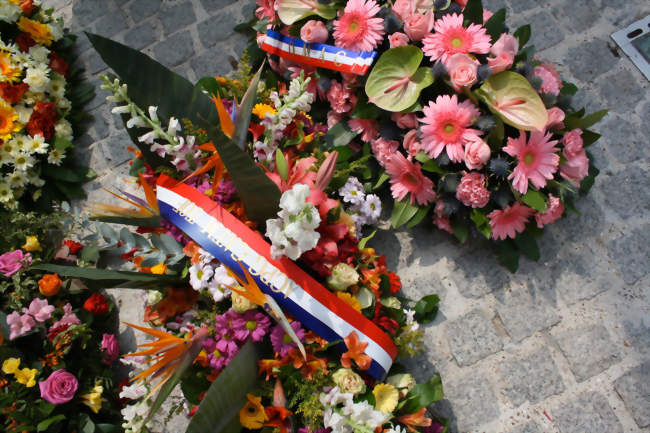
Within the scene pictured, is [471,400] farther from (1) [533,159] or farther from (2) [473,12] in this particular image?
(2) [473,12]

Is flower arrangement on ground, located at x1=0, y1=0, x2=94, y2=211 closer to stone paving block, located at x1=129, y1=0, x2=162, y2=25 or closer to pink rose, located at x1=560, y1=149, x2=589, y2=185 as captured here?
stone paving block, located at x1=129, y1=0, x2=162, y2=25

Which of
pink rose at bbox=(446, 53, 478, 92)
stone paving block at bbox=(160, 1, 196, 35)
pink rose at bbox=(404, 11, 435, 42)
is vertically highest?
pink rose at bbox=(404, 11, 435, 42)

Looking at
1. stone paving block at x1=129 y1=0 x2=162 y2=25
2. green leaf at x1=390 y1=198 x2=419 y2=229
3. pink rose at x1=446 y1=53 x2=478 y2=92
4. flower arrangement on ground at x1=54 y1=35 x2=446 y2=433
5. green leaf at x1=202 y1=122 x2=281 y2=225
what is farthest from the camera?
stone paving block at x1=129 y1=0 x2=162 y2=25

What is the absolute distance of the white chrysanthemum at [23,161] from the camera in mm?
2291

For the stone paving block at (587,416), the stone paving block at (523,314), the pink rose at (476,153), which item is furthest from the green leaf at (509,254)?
the stone paving block at (587,416)

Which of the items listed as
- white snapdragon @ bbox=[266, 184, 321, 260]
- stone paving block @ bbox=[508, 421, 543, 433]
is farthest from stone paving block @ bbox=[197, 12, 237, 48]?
stone paving block @ bbox=[508, 421, 543, 433]

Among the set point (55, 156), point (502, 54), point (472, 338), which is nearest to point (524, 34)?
point (502, 54)

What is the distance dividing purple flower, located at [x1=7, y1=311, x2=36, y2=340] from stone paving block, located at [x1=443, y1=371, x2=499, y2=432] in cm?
165

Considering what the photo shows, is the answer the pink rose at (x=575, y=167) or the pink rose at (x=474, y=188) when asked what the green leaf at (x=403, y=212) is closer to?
the pink rose at (x=474, y=188)

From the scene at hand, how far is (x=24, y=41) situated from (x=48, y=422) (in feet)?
6.36

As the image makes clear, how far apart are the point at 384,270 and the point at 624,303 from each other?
0.98 metres

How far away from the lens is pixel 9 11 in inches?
97.6

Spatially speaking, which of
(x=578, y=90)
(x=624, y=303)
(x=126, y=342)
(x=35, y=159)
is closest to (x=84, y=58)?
(x=35, y=159)

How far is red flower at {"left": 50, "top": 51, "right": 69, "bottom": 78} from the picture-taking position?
8.46ft
